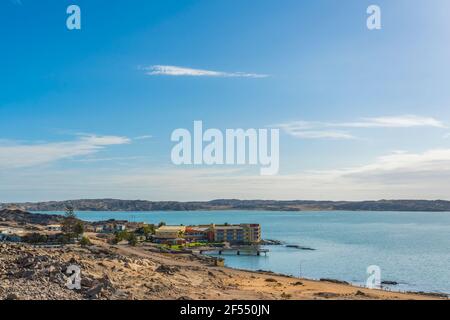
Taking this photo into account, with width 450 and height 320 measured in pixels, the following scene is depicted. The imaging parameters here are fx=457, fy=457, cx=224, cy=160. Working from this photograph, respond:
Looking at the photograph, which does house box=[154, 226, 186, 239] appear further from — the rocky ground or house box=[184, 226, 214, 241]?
the rocky ground

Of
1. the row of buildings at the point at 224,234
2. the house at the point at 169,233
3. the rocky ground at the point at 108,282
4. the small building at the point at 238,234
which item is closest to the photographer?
the rocky ground at the point at 108,282

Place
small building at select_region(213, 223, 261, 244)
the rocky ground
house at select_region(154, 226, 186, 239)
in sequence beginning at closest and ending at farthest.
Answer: the rocky ground → house at select_region(154, 226, 186, 239) → small building at select_region(213, 223, 261, 244)

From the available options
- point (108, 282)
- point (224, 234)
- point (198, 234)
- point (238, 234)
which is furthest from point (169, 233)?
point (108, 282)

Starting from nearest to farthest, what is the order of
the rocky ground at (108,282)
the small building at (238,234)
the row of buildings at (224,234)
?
the rocky ground at (108,282) < the row of buildings at (224,234) < the small building at (238,234)

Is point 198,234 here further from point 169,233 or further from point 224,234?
point 169,233

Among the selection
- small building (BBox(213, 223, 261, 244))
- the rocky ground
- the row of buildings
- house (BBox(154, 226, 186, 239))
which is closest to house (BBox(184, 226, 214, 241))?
the row of buildings

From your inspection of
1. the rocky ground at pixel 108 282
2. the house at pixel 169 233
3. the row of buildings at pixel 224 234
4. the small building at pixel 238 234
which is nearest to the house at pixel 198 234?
the row of buildings at pixel 224 234

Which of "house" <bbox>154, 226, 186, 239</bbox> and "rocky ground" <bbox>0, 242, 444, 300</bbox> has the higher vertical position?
"rocky ground" <bbox>0, 242, 444, 300</bbox>

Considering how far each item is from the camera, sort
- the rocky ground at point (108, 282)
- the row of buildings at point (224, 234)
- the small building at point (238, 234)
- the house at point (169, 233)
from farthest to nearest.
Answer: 1. the small building at point (238, 234)
2. the row of buildings at point (224, 234)
3. the house at point (169, 233)
4. the rocky ground at point (108, 282)

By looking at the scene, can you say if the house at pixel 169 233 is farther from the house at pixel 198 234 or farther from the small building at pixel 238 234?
the small building at pixel 238 234

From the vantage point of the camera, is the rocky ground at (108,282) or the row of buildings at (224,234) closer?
the rocky ground at (108,282)

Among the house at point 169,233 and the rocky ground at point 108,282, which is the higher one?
the rocky ground at point 108,282

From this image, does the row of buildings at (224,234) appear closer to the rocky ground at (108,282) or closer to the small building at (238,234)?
the small building at (238,234)
